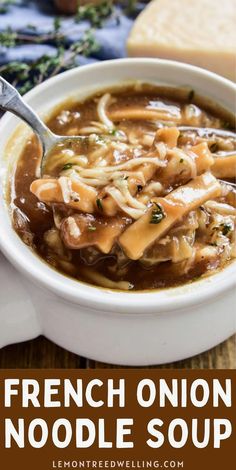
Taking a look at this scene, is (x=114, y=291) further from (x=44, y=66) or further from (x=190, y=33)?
(x=190, y=33)

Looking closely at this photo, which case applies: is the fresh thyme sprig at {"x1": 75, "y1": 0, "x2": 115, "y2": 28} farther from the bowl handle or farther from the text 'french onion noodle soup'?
the bowl handle

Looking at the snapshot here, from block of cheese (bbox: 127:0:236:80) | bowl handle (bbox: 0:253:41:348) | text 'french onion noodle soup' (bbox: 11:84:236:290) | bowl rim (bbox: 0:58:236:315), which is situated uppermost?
block of cheese (bbox: 127:0:236:80)

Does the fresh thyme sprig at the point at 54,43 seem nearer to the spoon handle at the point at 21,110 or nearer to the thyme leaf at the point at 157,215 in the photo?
the spoon handle at the point at 21,110

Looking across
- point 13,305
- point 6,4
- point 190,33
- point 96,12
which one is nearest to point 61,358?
point 13,305

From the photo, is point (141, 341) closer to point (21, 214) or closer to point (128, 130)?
point (21, 214)

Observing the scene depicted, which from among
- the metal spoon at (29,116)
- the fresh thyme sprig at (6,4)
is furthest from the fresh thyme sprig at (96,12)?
the metal spoon at (29,116)

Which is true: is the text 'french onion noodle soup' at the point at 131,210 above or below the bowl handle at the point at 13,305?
above

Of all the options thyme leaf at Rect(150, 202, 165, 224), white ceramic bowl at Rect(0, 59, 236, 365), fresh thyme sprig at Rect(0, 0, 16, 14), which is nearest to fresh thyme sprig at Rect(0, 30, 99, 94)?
fresh thyme sprig at Rect(0, 0, 16, 14)
